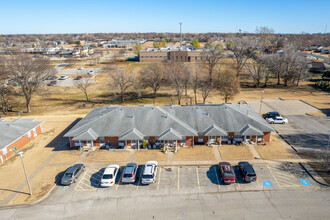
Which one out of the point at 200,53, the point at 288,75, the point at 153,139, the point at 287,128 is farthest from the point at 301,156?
the point at 200,53

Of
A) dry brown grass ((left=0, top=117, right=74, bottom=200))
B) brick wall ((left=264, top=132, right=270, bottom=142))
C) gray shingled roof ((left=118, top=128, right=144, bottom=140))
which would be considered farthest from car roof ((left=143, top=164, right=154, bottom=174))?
brick wall ((left=264, top=132, right=270, bottom=142))

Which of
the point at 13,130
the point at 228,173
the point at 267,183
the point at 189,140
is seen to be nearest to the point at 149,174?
the point at 228,173

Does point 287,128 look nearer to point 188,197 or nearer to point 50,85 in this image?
point 188,197

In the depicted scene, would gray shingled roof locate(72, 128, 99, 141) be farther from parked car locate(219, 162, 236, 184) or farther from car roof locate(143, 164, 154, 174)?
parked car locate(219, 162, 236, 184)

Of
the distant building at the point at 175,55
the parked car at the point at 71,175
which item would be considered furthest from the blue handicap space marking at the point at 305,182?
the distant building at the point at 175,55

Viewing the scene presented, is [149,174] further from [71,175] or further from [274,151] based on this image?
[274,151]
